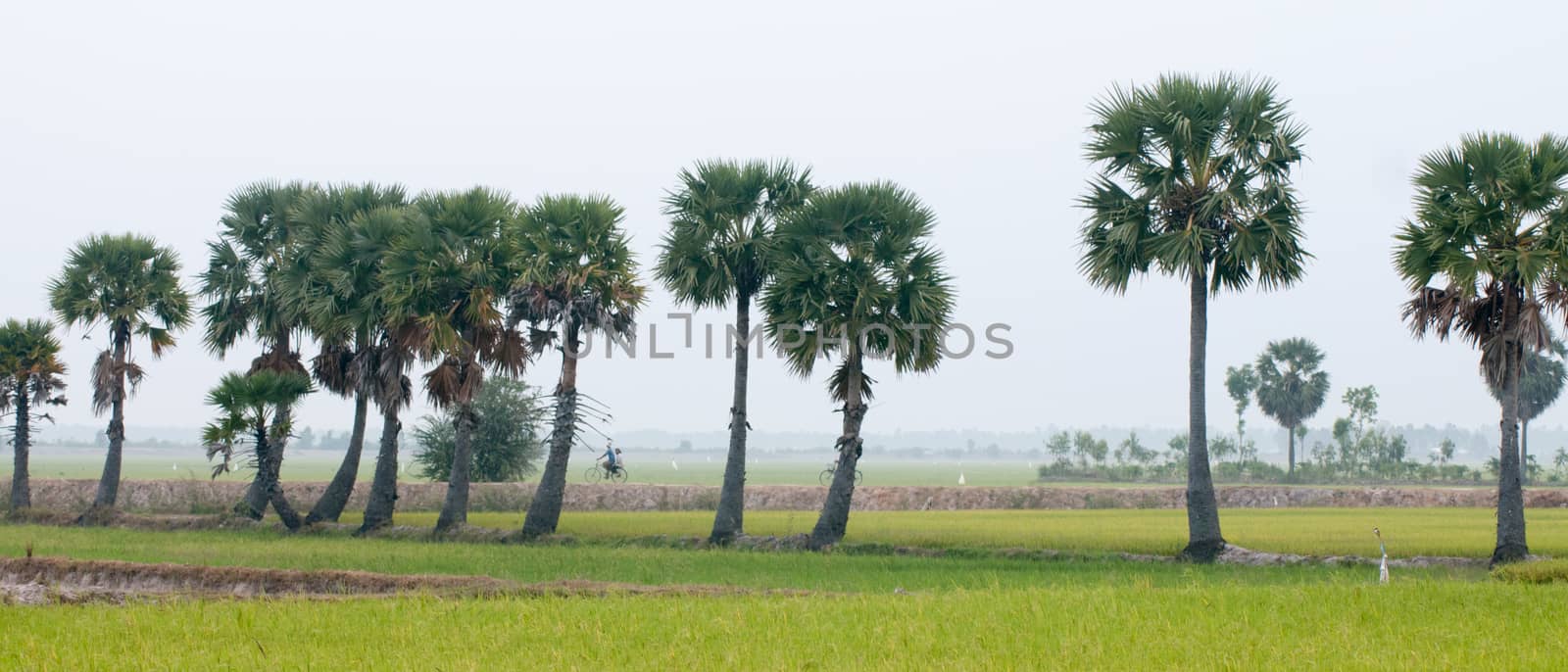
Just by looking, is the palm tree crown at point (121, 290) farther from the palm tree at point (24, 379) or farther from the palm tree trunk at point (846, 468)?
the palm tree trunk at point (846, 468)

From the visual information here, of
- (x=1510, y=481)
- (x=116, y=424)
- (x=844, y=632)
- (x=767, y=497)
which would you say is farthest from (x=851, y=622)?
(x=767, y=497)

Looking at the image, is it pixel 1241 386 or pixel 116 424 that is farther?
pixel 1241 386

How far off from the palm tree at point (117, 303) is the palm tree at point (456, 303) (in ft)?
36.1

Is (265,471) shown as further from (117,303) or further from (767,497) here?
(767,497)

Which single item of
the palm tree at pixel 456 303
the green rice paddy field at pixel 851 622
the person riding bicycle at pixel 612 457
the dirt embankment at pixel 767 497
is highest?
the palm tree at pixel 456 303

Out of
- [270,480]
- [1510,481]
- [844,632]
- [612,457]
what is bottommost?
[844,632]

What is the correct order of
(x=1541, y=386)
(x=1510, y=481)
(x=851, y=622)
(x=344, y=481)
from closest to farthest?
1. (x=851, y=622)
2. (x=1510, y=481)
3. (x=344, y=481)
4. (x=1541, y=386)

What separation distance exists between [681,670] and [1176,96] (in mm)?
18735

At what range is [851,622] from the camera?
15352 millimetres

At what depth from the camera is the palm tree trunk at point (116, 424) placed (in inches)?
1575

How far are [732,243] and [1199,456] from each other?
40.5 feet

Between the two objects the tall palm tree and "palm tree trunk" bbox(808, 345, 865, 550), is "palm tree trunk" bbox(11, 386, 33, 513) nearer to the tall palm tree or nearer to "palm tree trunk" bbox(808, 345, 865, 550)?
the tall palm tree

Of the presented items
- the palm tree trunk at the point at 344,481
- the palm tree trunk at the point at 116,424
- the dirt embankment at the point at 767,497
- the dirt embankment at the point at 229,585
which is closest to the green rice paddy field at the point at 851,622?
the dirt embankment at the point at 229,585

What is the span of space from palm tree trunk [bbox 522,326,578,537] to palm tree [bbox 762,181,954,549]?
5.94 m
